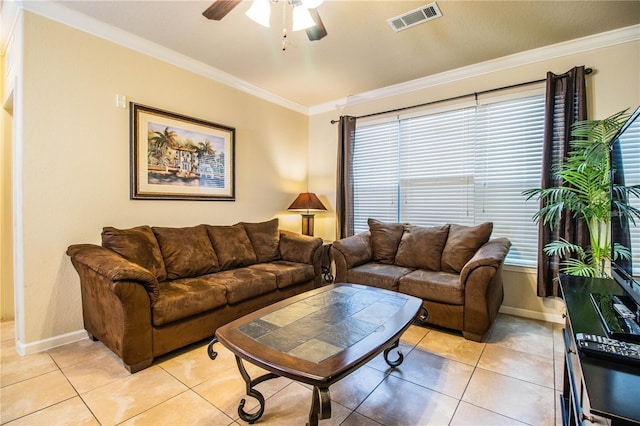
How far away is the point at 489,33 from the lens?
2.69m

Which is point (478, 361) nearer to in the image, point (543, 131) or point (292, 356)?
point (292, 356)

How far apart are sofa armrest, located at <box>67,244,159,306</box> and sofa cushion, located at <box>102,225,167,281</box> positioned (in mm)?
78

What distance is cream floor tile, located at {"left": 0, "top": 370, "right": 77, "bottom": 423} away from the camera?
65.4 inches

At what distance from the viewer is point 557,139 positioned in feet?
9.25

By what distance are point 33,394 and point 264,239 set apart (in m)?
2.21

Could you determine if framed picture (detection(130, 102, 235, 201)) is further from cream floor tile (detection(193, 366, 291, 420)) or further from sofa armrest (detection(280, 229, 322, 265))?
cream floor tile (detection(193, 366, 291, 420))

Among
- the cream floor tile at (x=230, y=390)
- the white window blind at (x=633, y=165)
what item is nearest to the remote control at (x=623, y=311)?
the white window blind at (x=633, y=165)

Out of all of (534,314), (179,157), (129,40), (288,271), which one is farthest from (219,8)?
(534,314)

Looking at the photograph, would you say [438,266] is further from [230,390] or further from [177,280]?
[177,280]

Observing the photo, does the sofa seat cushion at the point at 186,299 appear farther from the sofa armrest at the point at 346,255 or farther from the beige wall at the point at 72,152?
the sofa armrest at the point at 346,255

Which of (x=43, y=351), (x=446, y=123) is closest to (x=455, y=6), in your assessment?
(x=446, y=123)

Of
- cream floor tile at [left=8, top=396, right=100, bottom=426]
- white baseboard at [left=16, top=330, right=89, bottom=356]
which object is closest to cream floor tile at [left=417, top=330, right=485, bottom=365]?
cream floor tile at [left=8, top=396, right=100, bottom=426]

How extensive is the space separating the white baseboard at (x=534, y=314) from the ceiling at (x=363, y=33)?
2.63m

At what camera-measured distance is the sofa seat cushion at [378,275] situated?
2.94 meters
